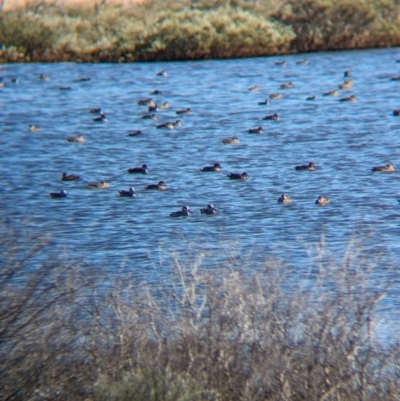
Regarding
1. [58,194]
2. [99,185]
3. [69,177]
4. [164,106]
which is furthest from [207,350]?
[164,106]

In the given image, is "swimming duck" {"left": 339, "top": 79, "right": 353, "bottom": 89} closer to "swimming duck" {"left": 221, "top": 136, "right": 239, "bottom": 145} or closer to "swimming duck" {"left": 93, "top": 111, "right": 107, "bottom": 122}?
"swimming duck" {"left": 93, "top": 111, "right": 107, "bottom": 122}

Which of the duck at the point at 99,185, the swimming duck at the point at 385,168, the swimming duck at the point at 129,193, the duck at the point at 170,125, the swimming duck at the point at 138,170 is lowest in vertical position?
the duck at the point at 170,125

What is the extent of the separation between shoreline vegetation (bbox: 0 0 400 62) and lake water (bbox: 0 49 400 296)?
1178 millimetres

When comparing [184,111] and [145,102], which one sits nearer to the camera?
[184,111]

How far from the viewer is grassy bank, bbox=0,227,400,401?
28.2ft

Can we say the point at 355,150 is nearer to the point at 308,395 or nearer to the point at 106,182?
the point at 106,182

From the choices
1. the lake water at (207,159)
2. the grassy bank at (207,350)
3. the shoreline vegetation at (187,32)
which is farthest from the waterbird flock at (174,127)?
the grassy bank at (207,350)

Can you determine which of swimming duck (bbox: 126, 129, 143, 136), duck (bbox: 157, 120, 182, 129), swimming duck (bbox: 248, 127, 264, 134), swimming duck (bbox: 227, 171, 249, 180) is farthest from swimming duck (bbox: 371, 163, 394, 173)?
swimming duck (bbox: 126, 129, 143, 136)

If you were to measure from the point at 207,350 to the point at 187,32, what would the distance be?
28.4 meters

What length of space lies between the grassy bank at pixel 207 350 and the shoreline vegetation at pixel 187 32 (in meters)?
27.3

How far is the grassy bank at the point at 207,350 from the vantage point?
28.2ft

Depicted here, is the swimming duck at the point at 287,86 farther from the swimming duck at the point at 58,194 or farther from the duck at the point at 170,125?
the swimming duck at the point at 58,194

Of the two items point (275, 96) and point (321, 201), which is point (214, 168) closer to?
point (321, 201)

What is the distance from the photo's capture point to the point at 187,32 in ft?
119
